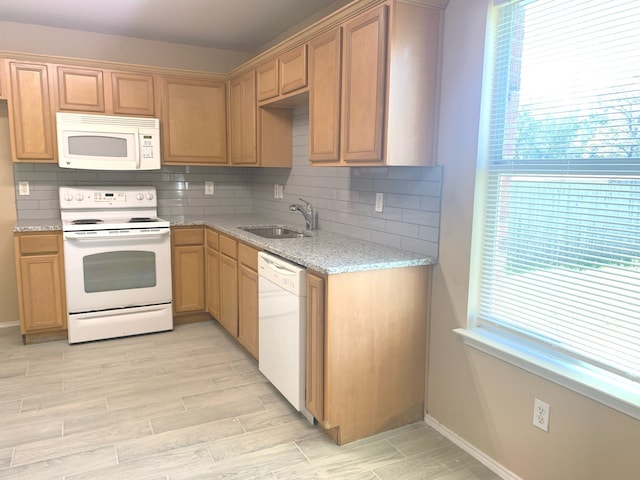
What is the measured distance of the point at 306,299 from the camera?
2.41 m

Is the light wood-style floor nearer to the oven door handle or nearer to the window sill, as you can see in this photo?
the window sill

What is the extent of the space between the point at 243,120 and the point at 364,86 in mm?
1866

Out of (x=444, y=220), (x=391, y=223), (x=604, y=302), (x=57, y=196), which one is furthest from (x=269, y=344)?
(x=57, y=196)

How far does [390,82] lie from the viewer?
7.39 ft

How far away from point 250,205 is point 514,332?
10.8ft

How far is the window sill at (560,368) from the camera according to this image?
1641mm

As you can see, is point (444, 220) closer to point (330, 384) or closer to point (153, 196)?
point (330, 384)

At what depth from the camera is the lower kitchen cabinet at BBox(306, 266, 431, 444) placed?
228cm

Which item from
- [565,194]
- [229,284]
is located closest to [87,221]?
[229,284]

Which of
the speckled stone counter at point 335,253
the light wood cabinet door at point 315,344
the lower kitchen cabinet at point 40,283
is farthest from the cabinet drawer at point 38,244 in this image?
the light wood cabinet door at point 315,344

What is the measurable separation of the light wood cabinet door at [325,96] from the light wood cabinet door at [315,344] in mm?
810

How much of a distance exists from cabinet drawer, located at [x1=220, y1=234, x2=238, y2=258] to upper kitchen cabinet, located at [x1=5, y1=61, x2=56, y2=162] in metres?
1.53

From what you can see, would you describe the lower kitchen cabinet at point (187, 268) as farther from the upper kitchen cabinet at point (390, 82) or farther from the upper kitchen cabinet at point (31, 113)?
the upper kitchen cabinet at point (390, 82)

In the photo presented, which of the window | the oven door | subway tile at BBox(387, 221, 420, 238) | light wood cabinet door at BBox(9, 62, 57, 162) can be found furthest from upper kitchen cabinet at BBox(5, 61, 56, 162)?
the window
